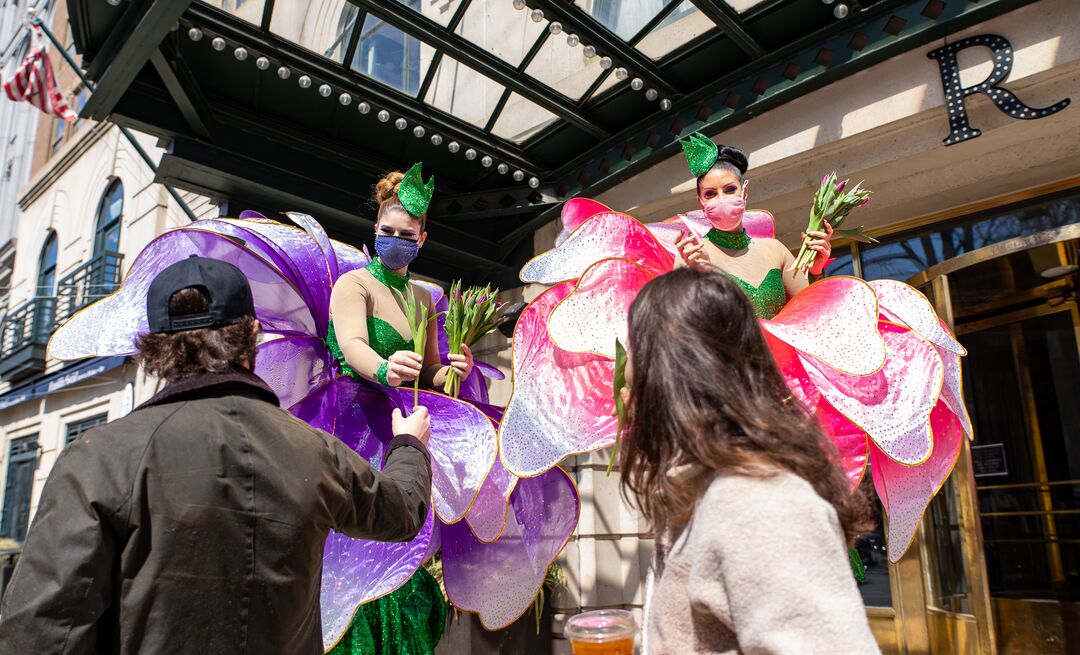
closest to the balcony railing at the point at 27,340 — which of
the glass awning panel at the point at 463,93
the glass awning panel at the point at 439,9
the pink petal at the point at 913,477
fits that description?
the glass awning panel at the point at 463,93

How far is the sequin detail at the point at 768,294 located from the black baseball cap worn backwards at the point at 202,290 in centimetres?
157

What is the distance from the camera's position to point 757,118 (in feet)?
13.4

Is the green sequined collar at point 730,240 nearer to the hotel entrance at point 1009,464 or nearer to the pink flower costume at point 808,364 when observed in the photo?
the pink flower costume at point 808,364

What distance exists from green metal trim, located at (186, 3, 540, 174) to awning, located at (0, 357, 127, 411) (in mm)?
7327

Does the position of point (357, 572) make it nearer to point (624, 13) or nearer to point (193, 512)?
point (193, 512)

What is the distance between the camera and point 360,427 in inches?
101

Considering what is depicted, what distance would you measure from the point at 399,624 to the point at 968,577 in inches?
115

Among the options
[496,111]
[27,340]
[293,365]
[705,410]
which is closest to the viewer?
[705,410]

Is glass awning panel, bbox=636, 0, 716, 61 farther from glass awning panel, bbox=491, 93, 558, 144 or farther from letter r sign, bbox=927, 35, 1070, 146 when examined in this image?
letter r sign, bbox=927, 35, 1070, 146

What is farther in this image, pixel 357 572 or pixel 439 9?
pixel 439 9

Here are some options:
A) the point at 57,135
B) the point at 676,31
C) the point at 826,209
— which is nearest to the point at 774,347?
the point at 826,209

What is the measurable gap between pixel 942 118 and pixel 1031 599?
2453 millimetres

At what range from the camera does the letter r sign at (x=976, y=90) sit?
10.7 ft

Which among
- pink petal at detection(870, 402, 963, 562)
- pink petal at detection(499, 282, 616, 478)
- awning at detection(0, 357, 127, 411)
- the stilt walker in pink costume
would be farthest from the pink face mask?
awning at detection(0, 357, 127, 411)
